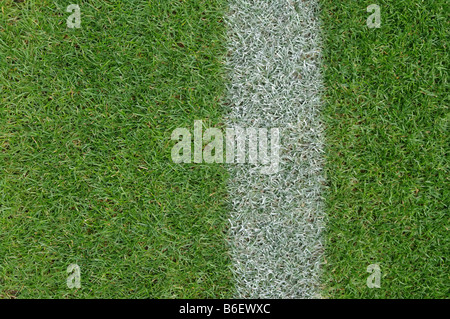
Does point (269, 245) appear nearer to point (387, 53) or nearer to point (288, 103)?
point (288, 103)

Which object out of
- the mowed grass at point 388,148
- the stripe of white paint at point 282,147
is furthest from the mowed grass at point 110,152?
the mowed grass at point 388,148

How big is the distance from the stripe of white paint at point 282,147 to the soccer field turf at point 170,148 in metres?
0.06

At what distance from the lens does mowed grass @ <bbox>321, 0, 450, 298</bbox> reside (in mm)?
2348

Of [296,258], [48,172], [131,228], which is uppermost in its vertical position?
[48,172]

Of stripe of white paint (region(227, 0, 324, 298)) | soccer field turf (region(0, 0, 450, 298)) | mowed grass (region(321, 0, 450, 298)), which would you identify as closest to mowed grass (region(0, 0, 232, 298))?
soccer field turf (region(0, 0, 450, 298))

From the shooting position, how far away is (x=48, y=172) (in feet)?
7.82

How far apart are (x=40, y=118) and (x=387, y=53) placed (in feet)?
8.23

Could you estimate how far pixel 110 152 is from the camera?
240cm

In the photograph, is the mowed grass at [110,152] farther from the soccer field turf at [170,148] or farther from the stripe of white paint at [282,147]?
the stripe of white paint at [282,147]

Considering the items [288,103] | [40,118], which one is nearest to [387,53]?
[288,103]

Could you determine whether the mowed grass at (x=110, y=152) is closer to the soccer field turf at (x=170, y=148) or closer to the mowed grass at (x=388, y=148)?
the soccer field turf at (x=170, y=148)

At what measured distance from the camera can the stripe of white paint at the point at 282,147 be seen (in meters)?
2.33

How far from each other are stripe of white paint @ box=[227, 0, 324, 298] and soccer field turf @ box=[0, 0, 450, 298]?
62 mm

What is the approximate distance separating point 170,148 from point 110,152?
0.43m
